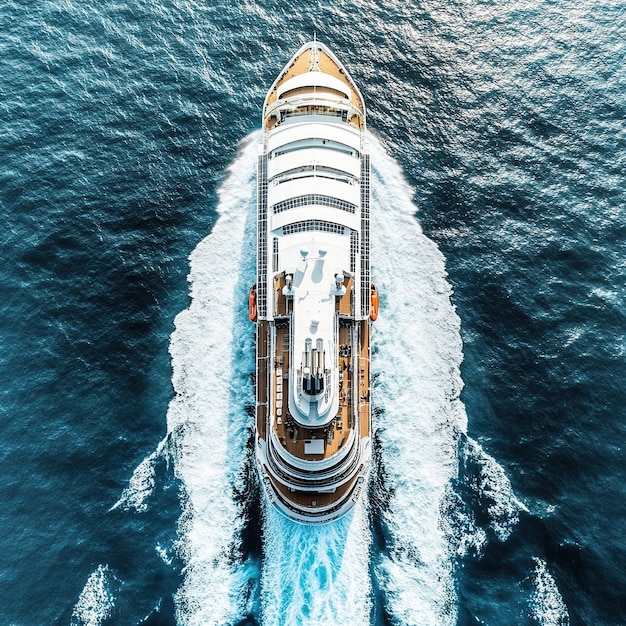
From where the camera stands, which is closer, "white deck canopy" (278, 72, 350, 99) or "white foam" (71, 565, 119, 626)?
"white foam" (71, 565, 119, 626)

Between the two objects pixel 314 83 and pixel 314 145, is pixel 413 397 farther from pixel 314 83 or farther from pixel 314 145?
pixel 314 83

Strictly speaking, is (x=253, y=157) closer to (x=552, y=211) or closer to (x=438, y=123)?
(x=438, y=123)

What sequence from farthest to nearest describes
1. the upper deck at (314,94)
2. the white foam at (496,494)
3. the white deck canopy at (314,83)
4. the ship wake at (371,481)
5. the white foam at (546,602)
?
the white deck canopy at (314,83) → the upper deck at (314,94) → the white foam at (496,494) → the ship wake at (371,481) → the white foam at (546,602)

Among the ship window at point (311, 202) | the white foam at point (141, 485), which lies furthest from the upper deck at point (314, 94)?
the white foam at point (141, 485)

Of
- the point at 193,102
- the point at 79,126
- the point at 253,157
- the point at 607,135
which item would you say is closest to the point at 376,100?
the point at 253,157

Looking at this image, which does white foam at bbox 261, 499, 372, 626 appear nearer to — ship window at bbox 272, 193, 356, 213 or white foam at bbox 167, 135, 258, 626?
white foam at bbox 167, 135, 258, 626

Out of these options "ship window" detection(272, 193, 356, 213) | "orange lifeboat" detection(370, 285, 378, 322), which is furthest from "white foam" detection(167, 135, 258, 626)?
"orange lifeboat" detection(370, 285, 378, 322)

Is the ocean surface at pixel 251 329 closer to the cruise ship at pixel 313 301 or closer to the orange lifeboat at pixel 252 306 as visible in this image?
the cruise ship at pixel 313 301
